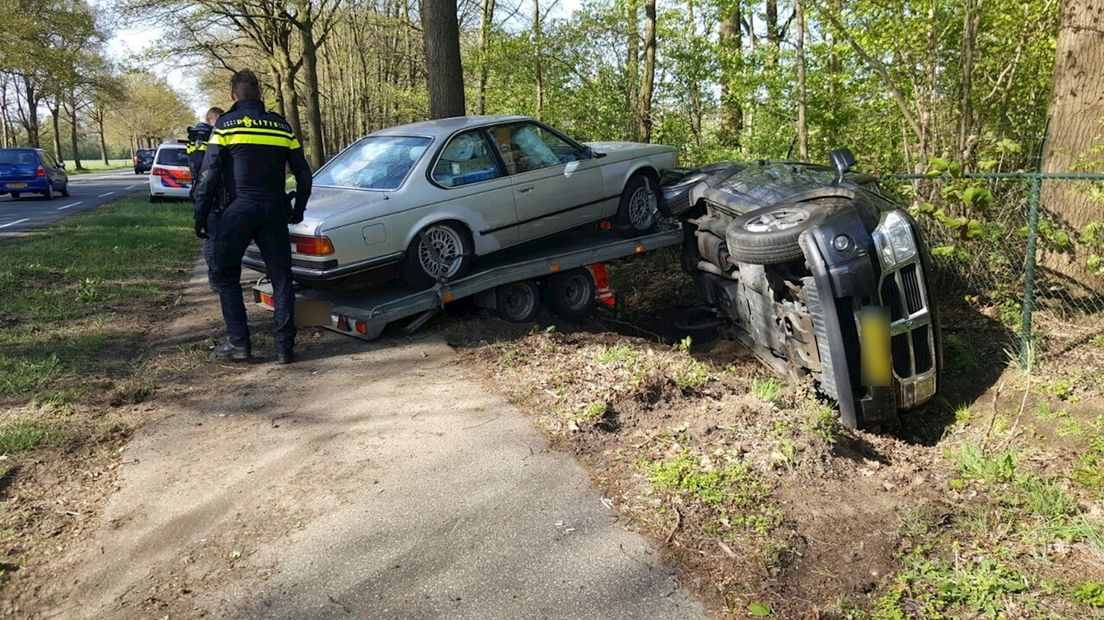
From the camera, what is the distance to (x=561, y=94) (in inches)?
662

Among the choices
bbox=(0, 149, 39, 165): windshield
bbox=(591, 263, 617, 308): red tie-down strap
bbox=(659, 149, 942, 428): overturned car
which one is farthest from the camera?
bbox=(0, 149, 39, 165): windshield

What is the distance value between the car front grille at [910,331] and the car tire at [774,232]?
58cm

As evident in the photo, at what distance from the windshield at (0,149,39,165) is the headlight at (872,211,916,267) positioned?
981 inches

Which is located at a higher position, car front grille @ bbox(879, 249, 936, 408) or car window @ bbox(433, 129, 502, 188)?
car window @ bbox(433, 129, 502, 188)

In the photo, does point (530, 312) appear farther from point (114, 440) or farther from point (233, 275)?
point (114, 440)

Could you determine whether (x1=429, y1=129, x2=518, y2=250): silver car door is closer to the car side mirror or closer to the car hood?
the car hood

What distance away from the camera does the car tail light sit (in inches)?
241

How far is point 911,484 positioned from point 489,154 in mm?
4714

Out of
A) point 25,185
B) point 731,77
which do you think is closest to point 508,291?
point 731,77

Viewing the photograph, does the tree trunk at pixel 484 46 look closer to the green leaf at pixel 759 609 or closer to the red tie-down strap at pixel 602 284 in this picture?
the red tie-down strap at pixel 602 284

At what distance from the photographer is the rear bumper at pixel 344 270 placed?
622 cm

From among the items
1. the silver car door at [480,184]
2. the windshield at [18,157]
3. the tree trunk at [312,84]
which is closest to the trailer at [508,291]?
the silver car door at [480,184]

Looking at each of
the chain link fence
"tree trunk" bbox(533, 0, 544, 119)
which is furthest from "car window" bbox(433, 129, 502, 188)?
"tree trunk" bbox(533, 0, 544, 119)

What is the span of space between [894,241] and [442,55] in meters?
7.01
